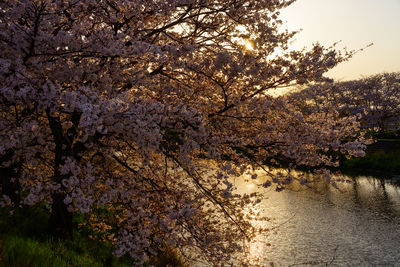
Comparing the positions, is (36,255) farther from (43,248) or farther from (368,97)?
(368,97)

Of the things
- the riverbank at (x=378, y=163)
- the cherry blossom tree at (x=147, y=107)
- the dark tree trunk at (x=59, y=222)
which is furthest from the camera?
the riverbank at (x=378, y=163)

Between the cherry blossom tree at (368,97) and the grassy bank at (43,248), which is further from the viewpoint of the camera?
the cherry blossom tree at (368,97)

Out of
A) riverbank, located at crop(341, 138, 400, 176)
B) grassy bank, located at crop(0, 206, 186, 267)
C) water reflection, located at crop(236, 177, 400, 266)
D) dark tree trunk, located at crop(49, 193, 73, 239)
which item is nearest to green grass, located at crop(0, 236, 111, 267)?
grassy bank, located at crop(0, 206, 186, 267)

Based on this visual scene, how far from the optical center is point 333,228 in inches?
713

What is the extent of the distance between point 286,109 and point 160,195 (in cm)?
366

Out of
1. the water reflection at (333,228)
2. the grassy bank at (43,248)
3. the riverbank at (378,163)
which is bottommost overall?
the water reflection at (333,228)

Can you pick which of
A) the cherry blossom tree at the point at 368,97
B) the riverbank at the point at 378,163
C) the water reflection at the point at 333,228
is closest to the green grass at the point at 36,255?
the water reflection at the point at 333,228

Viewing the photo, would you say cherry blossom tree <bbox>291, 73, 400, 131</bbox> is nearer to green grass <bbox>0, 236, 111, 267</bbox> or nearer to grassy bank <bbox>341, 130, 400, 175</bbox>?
grassy bank <bbox>341, 130, 400, 175</bbox>

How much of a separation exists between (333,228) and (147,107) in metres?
16.2

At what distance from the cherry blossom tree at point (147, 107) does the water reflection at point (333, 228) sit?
395 cm

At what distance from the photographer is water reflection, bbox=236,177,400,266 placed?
47.4 ft

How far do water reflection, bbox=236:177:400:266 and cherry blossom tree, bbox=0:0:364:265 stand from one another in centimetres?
395

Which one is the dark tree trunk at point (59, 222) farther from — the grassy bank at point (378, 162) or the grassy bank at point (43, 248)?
the grassy bank at point (378, 162)

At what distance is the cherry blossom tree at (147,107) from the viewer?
550 cm
